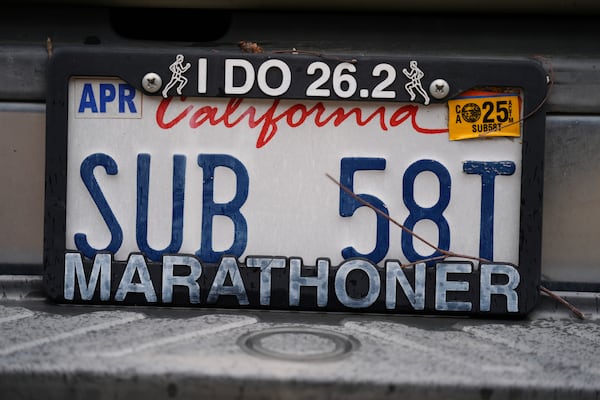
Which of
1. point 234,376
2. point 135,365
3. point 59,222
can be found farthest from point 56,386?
point 59,222

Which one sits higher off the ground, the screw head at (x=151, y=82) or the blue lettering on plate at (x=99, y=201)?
the screw head at (x=151, y=82)

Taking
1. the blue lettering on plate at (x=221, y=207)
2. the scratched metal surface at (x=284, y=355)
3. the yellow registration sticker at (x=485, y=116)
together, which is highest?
the yellow registration sticker at (x=485, y=116)

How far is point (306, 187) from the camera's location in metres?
1.08

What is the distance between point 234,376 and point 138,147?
50 cm

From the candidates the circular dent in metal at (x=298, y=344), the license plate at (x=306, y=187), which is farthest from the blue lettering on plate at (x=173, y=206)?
the circular dent in metal at (x=298, y=344)

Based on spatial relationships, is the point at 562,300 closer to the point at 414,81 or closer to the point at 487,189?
the point at 487,189

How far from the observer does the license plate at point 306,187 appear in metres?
1.07

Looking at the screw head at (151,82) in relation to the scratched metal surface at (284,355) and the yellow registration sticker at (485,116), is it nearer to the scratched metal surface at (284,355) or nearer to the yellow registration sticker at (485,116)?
the scratched metal surface at (284,355)

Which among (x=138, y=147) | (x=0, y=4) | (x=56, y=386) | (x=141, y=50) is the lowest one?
(x=56, y=386)

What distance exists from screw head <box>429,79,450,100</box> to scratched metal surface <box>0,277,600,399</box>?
1.37 ft

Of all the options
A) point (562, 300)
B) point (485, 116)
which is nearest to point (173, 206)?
point (485, 116)

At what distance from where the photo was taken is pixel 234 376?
787mm

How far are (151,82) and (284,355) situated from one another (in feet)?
1.86

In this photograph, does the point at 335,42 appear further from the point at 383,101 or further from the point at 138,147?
the point at 138,147
